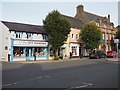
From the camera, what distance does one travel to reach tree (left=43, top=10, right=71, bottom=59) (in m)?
36.3

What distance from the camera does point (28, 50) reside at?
36.6 m

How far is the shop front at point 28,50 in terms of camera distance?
3438cm

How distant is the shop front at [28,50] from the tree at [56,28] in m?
2.48

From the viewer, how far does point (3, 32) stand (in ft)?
113

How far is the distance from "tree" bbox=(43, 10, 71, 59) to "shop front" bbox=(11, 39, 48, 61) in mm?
2483

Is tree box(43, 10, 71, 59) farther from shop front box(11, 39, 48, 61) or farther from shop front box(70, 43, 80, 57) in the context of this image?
shop front box(70, 43, 80, 57)

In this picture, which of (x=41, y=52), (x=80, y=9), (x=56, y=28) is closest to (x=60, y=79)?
(x=56, y=28)

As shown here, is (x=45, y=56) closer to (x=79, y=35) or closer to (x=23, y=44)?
(x=23, y=44)

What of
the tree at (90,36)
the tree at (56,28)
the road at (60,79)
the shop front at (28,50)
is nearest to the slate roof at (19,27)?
the shop front at (28,50)

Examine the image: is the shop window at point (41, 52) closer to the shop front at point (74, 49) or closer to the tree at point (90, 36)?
the shop front at point (74, 49)

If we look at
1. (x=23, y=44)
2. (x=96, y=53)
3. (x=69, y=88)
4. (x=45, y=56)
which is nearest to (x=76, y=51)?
(x=96, y=53)

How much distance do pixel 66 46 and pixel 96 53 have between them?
626 centimetres

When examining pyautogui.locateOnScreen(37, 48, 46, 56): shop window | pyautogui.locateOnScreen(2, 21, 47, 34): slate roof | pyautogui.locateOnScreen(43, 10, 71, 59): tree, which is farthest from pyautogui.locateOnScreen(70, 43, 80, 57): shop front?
pyautogui.locateOnScreen(43, 10, 71, 59): tree

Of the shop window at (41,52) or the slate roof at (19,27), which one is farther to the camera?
the shop window at (41,52)
